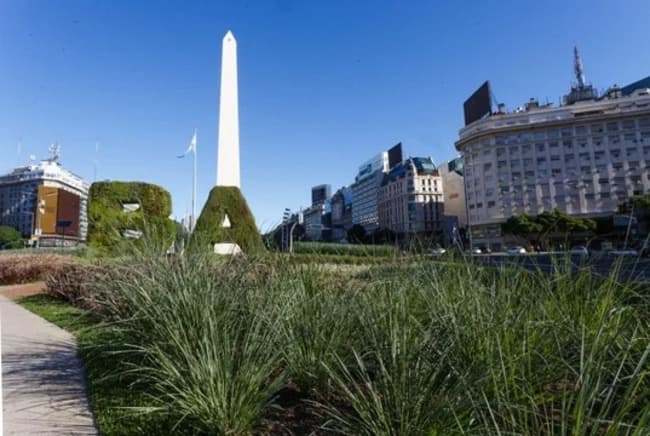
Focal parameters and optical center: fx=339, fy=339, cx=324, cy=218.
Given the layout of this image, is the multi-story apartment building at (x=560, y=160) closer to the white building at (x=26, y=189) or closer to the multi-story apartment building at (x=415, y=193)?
the multi-story apartment building at (x=415, y=193)

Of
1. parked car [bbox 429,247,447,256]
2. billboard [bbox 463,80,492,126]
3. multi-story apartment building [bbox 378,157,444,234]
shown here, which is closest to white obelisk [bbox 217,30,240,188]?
parked car [bbox 429,247,447,256]

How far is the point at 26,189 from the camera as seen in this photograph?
83.3m

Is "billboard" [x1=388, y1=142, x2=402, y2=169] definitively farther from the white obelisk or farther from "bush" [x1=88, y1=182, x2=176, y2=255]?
"bush" [x1=88, y1=182, x2=176, y2=255]

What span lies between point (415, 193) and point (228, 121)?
219 feet

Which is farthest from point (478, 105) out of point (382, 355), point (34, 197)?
point (34, 197)

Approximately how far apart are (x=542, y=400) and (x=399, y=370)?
64 cm

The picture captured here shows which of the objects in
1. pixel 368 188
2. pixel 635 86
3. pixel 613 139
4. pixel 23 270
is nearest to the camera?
pixel 23 270

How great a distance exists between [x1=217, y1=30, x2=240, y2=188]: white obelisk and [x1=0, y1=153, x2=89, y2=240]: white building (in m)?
82.6

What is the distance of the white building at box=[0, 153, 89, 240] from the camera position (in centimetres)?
8238

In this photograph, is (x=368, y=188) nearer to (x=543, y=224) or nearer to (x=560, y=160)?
(x=560, y=160)

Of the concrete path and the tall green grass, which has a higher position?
the tall green grass

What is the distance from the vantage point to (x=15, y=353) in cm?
376

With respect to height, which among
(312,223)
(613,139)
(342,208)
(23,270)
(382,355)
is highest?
(613,139)

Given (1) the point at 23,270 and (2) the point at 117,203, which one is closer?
(1) the point at 23,270
